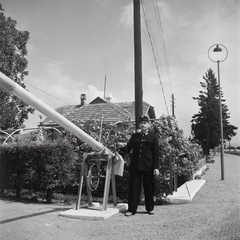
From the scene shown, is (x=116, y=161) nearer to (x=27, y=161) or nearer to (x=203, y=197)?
(x=27, y=161)

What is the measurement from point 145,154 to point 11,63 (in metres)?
11.4

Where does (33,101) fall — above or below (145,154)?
above

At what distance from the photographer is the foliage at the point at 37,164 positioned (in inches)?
324

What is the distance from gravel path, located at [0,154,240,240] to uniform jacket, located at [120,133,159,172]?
95cm

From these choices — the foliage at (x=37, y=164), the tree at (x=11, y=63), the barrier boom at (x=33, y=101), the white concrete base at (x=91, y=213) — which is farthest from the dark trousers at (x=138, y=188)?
the tree at (x=11, y=63)

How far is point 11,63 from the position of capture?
630 inches

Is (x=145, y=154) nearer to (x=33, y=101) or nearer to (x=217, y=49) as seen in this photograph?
(x=33, y=101)

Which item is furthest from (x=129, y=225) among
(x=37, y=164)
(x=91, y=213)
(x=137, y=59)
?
(x=137, y=59)

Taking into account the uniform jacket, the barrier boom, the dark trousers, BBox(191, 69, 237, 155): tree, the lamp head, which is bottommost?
the dark trousers

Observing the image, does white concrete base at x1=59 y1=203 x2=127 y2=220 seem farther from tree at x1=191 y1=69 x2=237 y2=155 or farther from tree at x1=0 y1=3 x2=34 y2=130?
tree at x1=191 y1=69 x2=237 y2=155

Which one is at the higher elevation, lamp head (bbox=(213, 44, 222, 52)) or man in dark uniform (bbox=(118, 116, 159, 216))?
lamp head (bbox=(213, 44, 222, 52))

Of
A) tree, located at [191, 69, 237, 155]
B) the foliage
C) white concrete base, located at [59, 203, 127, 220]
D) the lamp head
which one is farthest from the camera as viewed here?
tree, located at [191, 69, 237, 155]

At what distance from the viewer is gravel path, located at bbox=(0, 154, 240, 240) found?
16.0ft

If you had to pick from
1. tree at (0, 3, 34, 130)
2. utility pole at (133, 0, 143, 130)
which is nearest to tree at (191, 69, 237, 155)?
tree at (0, 3, 34, 130)
